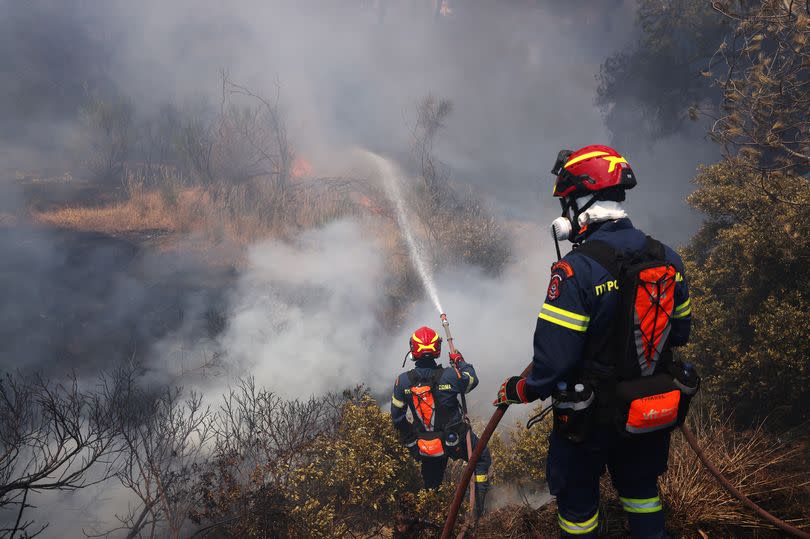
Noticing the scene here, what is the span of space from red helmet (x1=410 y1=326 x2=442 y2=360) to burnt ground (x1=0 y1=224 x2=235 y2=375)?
22.6ft

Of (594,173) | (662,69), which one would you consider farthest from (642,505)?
(662,69)

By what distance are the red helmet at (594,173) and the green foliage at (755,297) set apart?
3.00 metres

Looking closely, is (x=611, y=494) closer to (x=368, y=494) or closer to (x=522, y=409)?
(x=368, y=494)

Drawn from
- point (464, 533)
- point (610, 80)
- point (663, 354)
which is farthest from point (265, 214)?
point (610, 80)

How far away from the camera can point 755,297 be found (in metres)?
5.39

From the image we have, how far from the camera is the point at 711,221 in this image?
6.71 m

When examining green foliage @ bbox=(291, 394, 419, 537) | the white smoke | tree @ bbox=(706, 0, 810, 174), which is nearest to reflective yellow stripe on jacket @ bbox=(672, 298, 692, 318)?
tree @ bbox=(706, 0, 810, 174)

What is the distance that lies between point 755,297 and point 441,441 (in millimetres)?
4095

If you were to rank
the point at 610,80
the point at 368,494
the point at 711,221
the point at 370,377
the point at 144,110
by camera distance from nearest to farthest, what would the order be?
the point at 368,494 < the point at 711,221 < the point at 370,377 < the point at 144,110 < the point at 610,80

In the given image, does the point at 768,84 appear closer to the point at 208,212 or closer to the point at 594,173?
the point at 594,173

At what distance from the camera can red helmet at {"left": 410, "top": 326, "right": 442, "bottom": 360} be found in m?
4.92

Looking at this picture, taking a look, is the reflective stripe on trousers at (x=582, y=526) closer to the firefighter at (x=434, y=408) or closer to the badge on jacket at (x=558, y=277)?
the badge on jacket at (x=558, y=277)

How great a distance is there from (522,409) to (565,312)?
7.56m

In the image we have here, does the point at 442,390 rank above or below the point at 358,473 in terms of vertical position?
above
